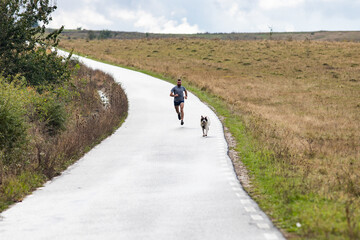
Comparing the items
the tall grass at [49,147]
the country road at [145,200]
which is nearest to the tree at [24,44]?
the tall grass at [49,147]

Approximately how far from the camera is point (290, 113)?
2534 cm

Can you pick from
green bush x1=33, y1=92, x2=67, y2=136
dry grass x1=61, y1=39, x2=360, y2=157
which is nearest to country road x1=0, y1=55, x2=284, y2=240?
green bush x1=33, y1=92, x2=67, y2=136

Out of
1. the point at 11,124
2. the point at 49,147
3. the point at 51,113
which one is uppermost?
the point at 51,113

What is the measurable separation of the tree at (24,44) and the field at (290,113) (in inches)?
340

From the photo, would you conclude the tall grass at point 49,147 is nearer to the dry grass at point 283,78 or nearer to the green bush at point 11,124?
the green bush at point 11,124

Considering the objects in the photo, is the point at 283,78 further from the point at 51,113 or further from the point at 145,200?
the point at 145,200

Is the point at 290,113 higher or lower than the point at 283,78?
lower

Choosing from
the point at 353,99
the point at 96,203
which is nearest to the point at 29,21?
the point at 96,203

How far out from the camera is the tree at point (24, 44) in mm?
19344

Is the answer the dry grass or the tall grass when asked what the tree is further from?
the dry grass

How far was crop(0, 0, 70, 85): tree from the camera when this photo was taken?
762 inches

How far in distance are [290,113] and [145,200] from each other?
1844cm

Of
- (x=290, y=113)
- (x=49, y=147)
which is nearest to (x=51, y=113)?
(x=49, y=147)

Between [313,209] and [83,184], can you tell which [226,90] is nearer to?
[83,184]
